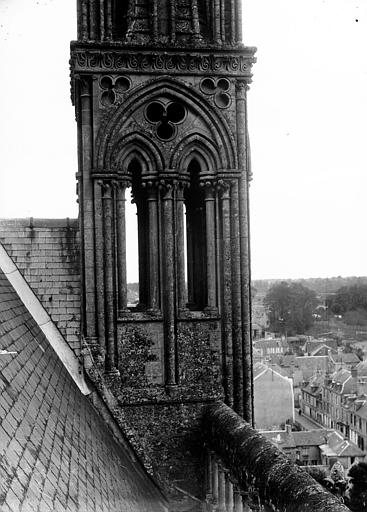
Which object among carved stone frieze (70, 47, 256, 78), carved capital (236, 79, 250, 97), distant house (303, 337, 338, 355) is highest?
carved stone frieze (70, 47, 256, 78)

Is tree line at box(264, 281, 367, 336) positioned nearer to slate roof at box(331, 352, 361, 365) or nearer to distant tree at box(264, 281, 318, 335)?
distant tree at box(264, 281, 318, 335)

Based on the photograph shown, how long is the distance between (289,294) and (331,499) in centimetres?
11372

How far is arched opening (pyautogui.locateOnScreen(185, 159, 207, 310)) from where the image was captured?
12586 mm

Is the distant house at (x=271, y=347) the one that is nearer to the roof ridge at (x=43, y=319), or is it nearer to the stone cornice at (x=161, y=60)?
the stone cornice at (x=161, y=60)

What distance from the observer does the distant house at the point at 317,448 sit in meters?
47.7

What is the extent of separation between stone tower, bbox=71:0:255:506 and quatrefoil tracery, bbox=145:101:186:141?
0.06ft

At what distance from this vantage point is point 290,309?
382 feet

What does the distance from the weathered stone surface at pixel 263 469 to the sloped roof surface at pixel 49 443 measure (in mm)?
1226

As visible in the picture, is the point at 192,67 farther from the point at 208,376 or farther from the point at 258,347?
the point at 258,347

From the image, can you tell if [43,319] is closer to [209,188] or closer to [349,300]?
[209,188]

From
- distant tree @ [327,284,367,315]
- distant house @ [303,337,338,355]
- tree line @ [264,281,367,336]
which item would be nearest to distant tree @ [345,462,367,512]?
distant house @ [303,337,338,355]

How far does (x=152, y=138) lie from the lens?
A: 11.8m

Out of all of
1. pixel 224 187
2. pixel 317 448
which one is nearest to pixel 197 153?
pixel 224 187

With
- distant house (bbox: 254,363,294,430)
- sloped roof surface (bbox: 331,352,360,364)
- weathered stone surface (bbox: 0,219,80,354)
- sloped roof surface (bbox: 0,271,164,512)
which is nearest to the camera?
sloped roof surface (bbox: 0,271,164,512)
